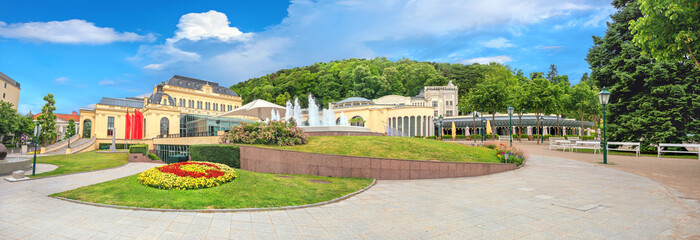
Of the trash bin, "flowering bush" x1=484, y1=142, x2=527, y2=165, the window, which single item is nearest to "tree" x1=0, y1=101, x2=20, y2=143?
the window

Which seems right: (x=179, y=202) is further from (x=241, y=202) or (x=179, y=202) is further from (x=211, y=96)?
(x=211, y=96)

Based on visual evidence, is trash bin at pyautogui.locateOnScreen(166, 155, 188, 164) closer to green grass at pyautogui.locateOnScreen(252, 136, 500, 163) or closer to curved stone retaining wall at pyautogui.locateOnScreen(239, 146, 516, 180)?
green grass at pyautogui.locateOnScreen(252, 136, 500, 163)

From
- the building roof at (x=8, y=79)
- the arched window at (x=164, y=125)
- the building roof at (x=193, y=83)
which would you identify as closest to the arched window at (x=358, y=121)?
the arched window at (x=164, y=125)

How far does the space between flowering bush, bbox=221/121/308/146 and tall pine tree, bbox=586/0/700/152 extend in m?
21.7

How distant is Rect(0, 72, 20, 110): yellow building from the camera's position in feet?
178

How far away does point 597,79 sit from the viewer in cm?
2594

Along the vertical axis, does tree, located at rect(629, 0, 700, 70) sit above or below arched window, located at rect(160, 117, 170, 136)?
above

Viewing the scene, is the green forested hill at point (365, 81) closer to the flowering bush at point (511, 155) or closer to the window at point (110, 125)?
the window at point (110, 125)

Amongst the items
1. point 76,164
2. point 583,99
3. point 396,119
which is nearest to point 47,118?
point 76,164

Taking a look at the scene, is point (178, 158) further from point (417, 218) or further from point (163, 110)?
point (163, 110)

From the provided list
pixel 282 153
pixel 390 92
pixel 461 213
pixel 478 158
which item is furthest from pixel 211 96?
pixel 461 213

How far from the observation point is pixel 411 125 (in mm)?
48438

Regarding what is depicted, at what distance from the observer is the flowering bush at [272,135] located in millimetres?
17594

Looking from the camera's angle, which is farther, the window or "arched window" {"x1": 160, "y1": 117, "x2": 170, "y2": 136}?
the window
